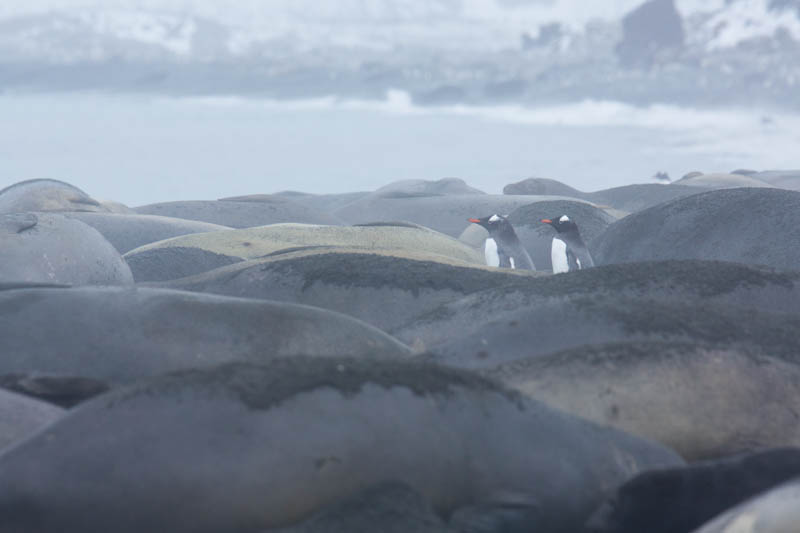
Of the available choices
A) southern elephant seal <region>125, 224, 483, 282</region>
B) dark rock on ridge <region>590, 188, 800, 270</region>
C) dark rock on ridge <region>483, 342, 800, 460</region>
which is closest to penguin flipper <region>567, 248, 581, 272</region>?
dark rock on ridge <region>590, 188, 800, 270</region>

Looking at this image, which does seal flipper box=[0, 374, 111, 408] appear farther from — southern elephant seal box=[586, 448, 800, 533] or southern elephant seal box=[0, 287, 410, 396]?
southern elephant seal box=[586, 448, 800, 533]

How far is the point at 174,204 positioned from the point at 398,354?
9.80 meters

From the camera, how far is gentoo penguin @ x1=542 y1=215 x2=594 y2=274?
845cm

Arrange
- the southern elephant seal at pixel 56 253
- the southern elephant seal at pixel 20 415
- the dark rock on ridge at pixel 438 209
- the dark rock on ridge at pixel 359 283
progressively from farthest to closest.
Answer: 1. the dark rock on ridge at pixel 438 209
2. the southern elephant seal at pixel 56 253
3. the dark rock on ridge at pixel 359 283
4. the southern elephant seal at pixel 20 415

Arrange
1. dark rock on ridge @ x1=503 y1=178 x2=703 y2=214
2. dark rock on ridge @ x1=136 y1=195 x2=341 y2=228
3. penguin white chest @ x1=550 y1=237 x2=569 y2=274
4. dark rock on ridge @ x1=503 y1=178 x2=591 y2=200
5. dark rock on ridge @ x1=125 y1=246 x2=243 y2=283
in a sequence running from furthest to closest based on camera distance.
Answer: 1. dark rock on ridge @ x1=503 y1=178 x2=591 y2=200
2. dark rock on ridge @ x1=503 y1=178 x2=703 y2=214
3. dark rock on ridge @ x1=136 y1=195 x2=341 y2=228
4. penguin white chest @ x1=550 y1=237 x2=569 y2=274
5. dark rock on ridge @ x1=125 y1=246 x2=243 y2=283

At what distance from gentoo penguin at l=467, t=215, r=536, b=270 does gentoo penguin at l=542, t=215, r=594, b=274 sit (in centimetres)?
33

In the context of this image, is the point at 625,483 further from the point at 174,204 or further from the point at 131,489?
the point at 174,204

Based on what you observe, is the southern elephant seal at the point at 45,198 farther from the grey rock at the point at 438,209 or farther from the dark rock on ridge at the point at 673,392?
the dark rock on ridge at the point at 673,392

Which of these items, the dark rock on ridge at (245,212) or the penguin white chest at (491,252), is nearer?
the penguin white chest at (491,252)

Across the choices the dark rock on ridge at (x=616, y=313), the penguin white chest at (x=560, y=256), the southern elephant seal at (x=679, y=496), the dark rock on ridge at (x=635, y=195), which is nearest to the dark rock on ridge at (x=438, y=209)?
the dark rock on ridge at (x=635, y=195)

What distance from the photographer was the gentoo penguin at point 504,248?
8938 millimetres

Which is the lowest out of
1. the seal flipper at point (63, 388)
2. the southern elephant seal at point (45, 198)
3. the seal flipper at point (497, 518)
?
the seal flipper at point (497, 518)

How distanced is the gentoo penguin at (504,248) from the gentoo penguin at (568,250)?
0.33 metres

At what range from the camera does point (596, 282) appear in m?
4.18
